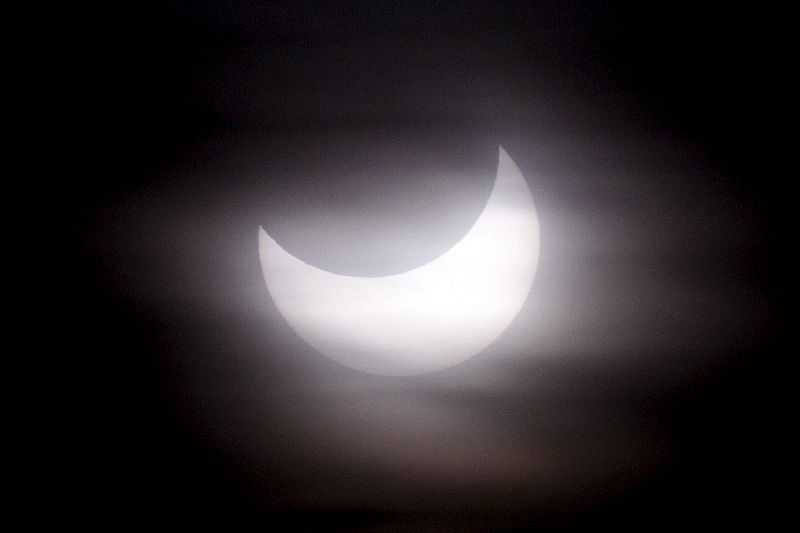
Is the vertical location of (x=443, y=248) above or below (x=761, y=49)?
below

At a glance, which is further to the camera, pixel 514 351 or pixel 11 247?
pixel 11 247

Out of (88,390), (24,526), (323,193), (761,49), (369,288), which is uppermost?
(761,49)

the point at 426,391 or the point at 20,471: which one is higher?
the point at 426,391

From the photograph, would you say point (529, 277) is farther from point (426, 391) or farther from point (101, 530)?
point (101, 530)

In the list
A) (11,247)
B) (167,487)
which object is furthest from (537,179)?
(11,247)

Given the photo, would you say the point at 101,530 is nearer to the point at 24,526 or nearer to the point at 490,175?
the point at 24,526

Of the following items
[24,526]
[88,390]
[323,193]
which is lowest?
[24,526]

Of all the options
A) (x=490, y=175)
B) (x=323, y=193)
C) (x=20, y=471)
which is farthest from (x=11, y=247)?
(x=490, y=175)
